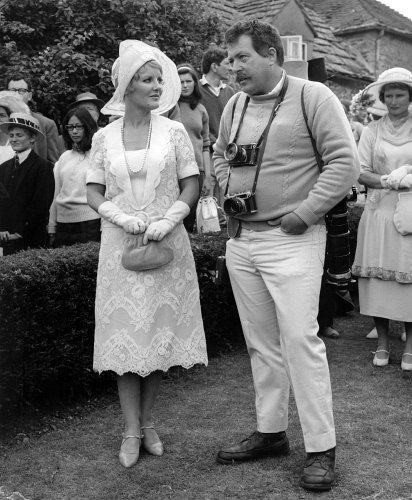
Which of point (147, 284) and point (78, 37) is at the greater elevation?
point (78, 37)

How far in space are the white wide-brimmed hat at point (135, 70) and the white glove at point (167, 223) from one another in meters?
0.61

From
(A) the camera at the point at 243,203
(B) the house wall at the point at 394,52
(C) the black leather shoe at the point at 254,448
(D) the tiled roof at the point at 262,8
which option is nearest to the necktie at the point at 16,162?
(A) the camera at the point at 243,203

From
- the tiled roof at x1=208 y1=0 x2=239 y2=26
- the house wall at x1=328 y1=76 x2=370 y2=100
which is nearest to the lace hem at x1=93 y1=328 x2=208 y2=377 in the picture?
the tiled roof at x1=208 y1=0 x2=239 y2=26

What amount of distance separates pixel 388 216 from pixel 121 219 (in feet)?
9.49

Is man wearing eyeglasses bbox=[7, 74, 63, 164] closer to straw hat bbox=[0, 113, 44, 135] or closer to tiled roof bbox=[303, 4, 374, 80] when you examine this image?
straw hat bbox=[0, 113, 44, 135]

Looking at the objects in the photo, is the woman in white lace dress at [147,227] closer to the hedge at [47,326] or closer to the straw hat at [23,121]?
the hedge at [47,326]

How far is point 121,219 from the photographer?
440 cm

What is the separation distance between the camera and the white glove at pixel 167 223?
438cm

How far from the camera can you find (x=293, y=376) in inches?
165

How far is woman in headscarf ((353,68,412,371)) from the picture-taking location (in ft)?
21.2

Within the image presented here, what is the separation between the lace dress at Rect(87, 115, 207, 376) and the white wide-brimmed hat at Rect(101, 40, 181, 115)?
130 millimetres

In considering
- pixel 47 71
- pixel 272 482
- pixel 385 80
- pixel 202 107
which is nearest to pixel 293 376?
pixel 272 482

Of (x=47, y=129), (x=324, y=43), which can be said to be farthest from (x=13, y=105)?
(x=324, y=43)

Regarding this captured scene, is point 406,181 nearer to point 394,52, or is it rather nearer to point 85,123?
point 85,123
